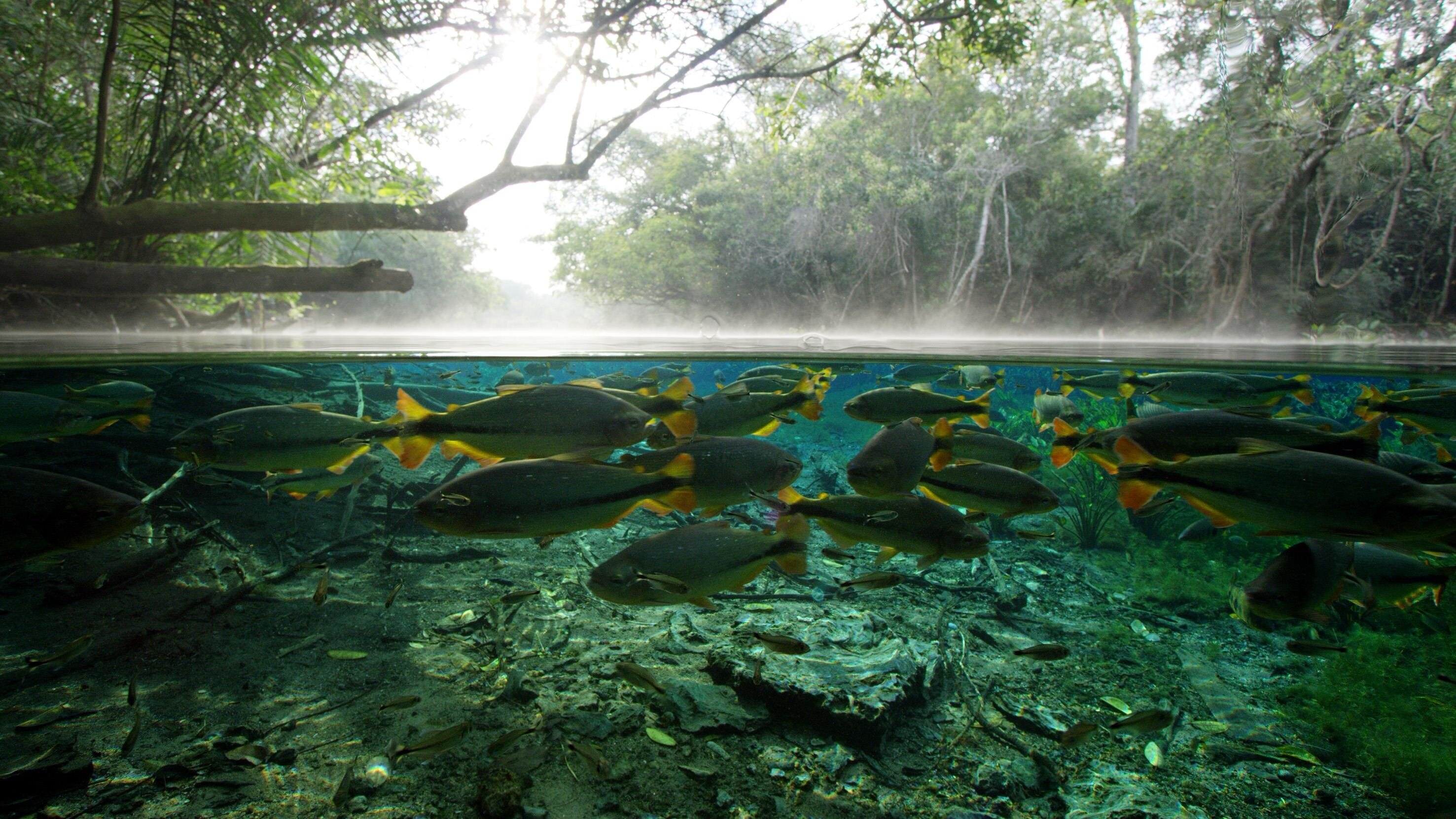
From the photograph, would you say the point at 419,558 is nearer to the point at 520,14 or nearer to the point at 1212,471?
the point at 1212,471

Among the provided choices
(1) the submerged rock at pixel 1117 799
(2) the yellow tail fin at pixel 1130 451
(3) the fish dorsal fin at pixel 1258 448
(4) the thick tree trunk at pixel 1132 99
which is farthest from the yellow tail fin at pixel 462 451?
(4) the thick tree trunk at pixel 1132 99

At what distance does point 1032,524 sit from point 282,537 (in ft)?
30.8

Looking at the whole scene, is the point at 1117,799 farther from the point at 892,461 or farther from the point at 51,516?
the point at 51,516

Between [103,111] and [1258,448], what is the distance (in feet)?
28.8

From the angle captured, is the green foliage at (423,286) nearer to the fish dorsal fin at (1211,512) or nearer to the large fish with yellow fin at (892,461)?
the large fish with yellow fin at (892,461)

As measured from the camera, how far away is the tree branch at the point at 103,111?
4.92 meters

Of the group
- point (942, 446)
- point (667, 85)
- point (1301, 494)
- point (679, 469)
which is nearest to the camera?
point (1301, 494)

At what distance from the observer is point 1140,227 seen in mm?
11477

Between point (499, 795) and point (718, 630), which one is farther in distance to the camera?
point (718, 630)

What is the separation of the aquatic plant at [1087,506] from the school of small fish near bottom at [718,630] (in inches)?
74.7

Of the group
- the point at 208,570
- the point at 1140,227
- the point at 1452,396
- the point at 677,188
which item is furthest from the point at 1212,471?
the point at 677,188

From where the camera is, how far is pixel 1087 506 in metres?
7.57

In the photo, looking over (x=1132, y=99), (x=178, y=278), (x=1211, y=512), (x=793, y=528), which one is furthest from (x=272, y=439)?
(x=1132, y=99)

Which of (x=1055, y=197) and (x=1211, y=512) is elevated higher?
(x=1055, y=197)
